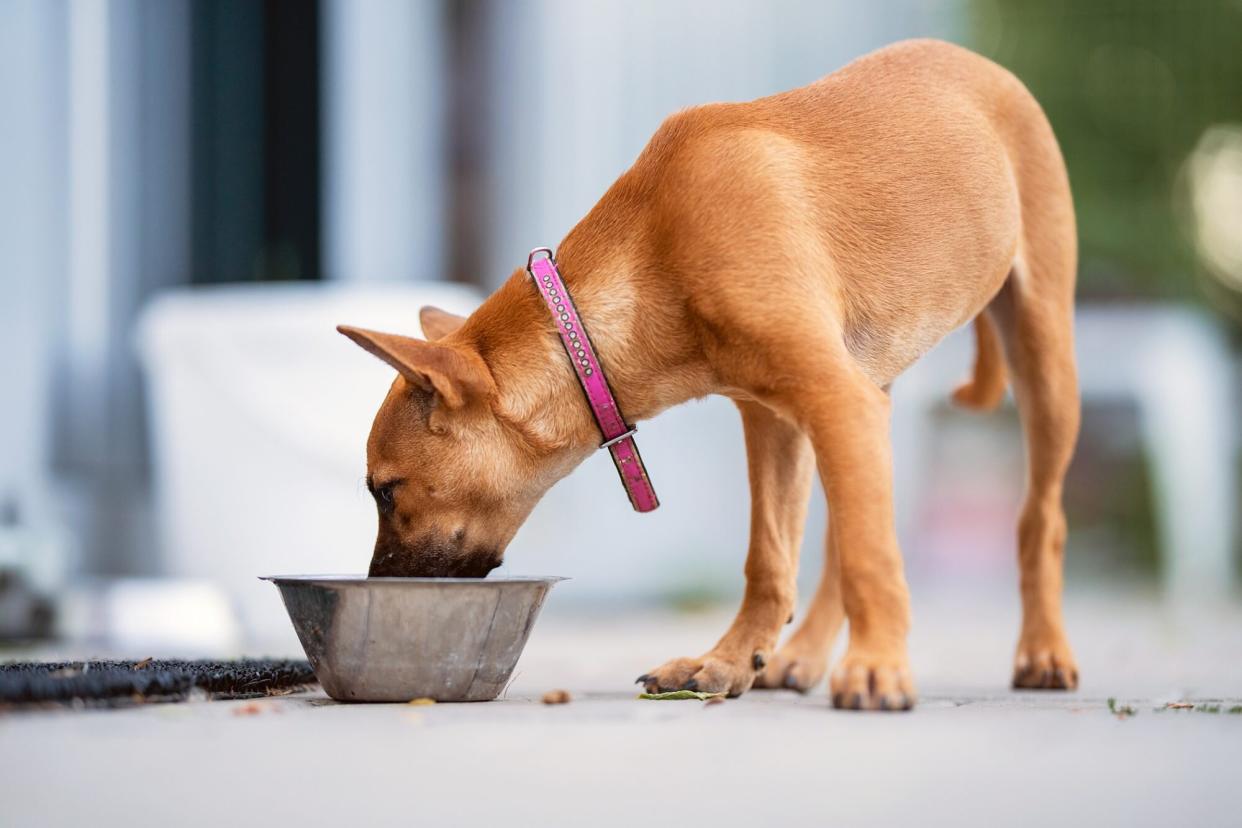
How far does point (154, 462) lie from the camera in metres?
6.63

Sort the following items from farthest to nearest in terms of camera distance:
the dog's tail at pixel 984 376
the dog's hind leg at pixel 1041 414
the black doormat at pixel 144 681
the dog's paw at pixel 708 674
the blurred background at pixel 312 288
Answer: the blurred background at pixel 312 288
the dog's tail at pixel 984 376
the dog's hind leg at pixel 1041 414
the dog's paw at pixel 708 674
the black doormat at pixel 144 681

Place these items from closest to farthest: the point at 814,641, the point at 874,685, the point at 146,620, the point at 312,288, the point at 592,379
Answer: the point at 874,685 < the point at 592,379 < the point at 814,641 < the point at 146,620 < the point at 312,288

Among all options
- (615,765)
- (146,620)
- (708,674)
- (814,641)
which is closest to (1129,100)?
(146,620)

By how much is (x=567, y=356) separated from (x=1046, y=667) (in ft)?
4.48

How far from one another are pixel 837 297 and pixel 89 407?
15.4 ft

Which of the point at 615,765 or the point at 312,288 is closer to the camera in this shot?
the point at 615,765

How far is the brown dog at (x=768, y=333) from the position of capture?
2363mm

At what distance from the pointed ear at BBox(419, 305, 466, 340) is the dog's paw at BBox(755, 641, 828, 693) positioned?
995 mm

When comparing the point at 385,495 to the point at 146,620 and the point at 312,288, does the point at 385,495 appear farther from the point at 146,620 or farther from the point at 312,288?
the point at 312,288

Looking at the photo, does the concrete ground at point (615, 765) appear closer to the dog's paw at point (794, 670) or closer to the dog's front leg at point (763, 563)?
the dog's front leg at point (763, 563)

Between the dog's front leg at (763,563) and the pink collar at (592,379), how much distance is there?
14.2 inches

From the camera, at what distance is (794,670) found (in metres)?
A: 3.09

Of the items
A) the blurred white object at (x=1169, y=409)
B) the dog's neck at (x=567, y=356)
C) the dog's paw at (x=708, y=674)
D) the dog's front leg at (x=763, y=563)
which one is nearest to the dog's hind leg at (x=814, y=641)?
the dog's front leg at (x=763, y=563)

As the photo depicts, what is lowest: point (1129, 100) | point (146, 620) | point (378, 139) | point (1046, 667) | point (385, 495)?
point (146, 620)
